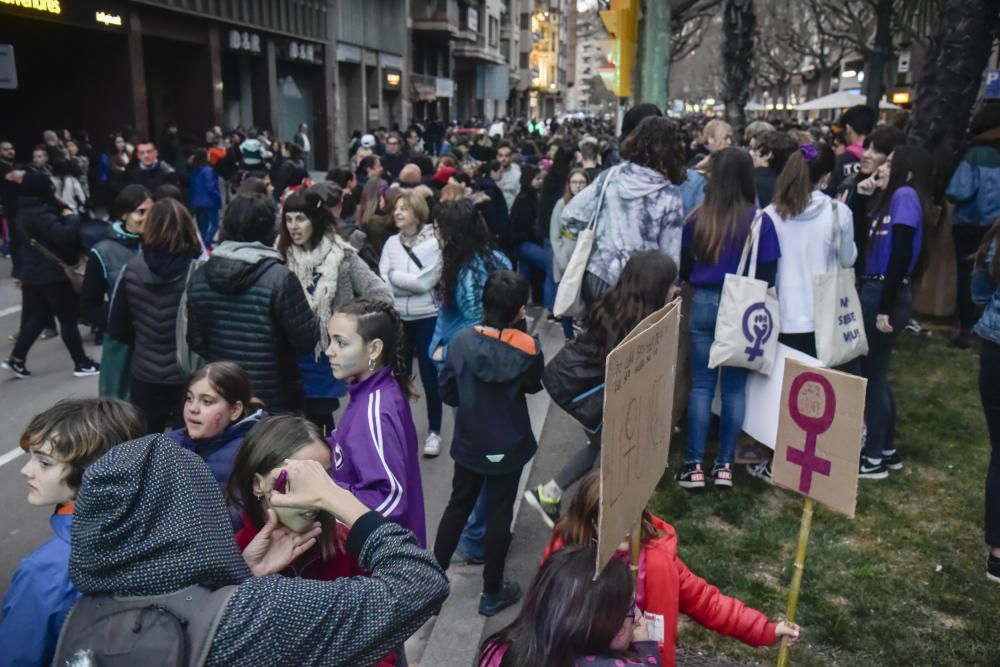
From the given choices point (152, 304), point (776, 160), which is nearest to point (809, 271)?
point (776, 160)

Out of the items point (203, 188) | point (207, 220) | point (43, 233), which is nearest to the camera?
point (43, 233)

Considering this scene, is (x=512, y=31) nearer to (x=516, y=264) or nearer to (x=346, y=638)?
(x=516, y=264)

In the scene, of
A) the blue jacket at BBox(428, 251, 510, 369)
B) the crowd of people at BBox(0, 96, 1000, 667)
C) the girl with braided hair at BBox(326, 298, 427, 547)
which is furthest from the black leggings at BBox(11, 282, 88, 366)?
the girl with braided hair at BBox(326, 298, 427, 547)

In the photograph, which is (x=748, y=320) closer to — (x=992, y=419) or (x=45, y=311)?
(x=992, y=419)

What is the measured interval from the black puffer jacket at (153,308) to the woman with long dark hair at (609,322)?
6.57ft

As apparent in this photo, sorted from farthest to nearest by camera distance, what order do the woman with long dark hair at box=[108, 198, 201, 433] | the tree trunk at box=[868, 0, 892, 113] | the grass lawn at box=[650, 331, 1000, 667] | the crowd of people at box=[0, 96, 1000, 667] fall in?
the tree trunk at box=[868, 0, 892, 113] → the woman with long dark hair at box=[108, 198, 201, 433] → the grass lawn at box=[650, 331, 1000, 667] → the crowd of people at box=[0, 96, 1000, 667]

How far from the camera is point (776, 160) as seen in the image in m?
6.30

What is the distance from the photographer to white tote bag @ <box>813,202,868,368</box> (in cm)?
455

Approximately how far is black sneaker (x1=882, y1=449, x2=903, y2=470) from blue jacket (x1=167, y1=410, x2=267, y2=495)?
401cm

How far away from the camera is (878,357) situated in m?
5.09

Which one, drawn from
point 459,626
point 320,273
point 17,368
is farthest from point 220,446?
point 17,368

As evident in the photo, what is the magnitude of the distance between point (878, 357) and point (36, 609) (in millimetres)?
4649

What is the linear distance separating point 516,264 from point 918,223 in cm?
543

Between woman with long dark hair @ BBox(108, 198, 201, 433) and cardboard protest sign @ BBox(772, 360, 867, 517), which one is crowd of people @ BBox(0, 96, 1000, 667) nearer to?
woman with long dark hair @ BBox(108, 198, 201, 433)
